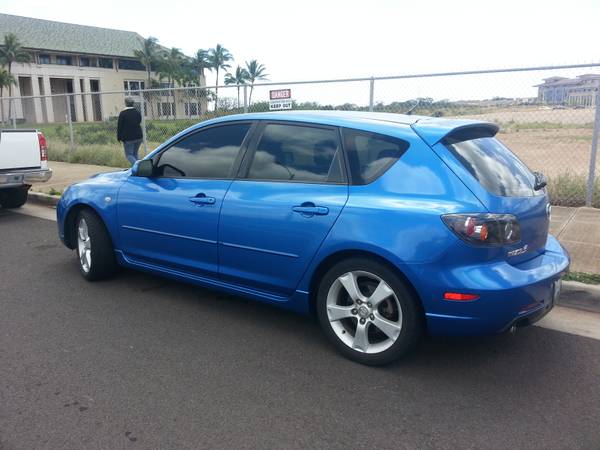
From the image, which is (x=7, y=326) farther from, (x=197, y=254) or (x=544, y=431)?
(x=544, y=431)

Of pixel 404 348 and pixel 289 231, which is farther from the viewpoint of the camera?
pixel 289 231

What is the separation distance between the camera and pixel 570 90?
726 centimetres

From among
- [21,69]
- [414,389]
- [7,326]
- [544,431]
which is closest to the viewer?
[544,431]

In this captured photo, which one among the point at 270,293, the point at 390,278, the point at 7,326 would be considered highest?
the point at 390,278

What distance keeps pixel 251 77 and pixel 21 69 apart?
36.6 metres

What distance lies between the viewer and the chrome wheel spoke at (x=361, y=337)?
11.3 ft

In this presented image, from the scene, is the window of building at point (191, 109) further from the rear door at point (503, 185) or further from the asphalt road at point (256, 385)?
the rear door at point (503, 185)

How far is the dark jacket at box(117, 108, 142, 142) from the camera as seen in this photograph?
10922mm

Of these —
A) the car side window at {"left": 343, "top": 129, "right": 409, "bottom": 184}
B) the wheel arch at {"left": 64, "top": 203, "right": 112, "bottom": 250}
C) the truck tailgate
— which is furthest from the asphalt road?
the truck tailgate

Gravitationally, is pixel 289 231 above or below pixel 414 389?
above

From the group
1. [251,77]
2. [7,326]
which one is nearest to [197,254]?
[7,326]

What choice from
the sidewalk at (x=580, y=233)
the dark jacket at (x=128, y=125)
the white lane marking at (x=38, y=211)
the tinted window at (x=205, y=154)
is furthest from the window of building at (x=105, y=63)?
the tinted window at (x=205, y=154)

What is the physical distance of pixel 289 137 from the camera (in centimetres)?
392

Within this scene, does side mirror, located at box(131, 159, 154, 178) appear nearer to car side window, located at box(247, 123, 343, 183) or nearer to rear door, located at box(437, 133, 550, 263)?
car side window, located at box(247, 123, 343, 183)
